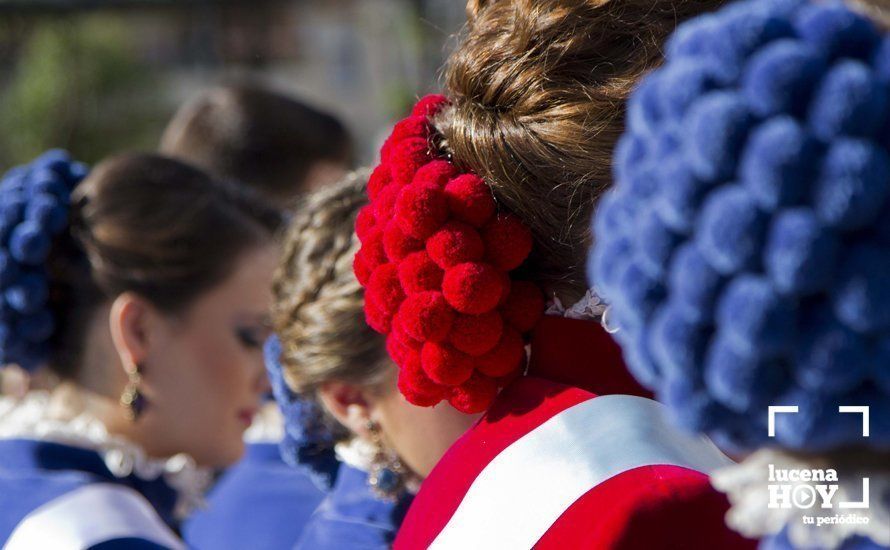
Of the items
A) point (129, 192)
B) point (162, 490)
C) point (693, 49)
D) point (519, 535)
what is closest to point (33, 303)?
point (129, 192)

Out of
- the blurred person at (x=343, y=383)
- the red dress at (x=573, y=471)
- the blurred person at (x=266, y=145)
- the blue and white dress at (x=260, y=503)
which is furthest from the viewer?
the blurred person at (x=266, y=145)

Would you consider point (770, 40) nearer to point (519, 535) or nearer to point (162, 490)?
point (519, 535)

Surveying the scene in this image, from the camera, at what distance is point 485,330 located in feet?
3.88

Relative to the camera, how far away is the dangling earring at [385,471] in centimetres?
166

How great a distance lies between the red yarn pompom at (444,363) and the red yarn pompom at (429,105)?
1.07 ft

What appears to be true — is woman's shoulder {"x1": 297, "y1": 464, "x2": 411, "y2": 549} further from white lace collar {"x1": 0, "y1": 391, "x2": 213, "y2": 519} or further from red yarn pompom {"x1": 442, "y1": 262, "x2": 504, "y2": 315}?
red yarn pompom {"x1": 442, "y1": 262, "x2": 504, "y2": 315}

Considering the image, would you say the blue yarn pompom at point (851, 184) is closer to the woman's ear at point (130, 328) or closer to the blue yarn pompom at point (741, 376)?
the blue yarn pompom at point (741, 376)

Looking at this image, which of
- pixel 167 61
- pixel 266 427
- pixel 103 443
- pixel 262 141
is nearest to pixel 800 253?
pixel 103 443

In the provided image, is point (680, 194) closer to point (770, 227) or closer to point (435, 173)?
point (770, 227)

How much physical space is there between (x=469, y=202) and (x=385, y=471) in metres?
0.62

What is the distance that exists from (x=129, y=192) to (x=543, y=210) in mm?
1171

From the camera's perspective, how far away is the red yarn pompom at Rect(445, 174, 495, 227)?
3.92 feet

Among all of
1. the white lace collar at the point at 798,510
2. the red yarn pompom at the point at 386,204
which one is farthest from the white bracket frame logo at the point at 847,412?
the red yarn pompom at the point at 386,204

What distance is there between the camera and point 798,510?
720 millimetres
